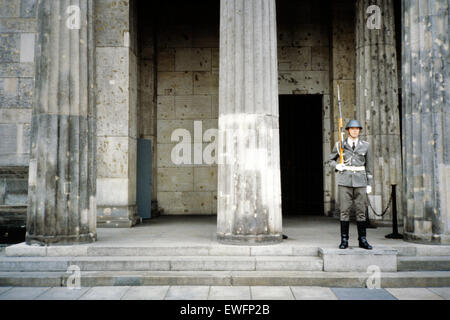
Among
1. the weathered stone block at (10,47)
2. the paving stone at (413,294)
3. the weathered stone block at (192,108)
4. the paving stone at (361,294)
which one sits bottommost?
the paving stone at (413,294)

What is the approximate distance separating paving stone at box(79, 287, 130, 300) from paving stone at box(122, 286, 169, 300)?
0.39 feet

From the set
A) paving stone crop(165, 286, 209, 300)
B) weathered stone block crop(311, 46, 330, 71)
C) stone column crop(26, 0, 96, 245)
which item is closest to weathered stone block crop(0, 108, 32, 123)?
stone column crop(26, 0, 96, 245)

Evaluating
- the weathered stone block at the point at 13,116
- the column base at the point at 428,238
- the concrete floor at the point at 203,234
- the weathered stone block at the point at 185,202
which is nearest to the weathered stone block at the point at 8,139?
the weathered stone block at the point at 13,116

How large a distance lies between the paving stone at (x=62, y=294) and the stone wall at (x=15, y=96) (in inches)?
244

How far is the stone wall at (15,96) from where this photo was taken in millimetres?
12648

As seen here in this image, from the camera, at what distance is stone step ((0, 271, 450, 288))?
7441mm

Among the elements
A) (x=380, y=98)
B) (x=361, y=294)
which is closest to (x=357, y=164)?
(x=361, y=294)

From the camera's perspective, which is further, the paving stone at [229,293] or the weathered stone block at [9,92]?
the weathered stone block at [9,92]

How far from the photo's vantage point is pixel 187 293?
701 cm

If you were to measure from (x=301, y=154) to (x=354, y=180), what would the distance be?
8.22 metres

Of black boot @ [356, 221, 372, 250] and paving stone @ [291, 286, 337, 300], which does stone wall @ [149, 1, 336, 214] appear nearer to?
black boot @ [356, 221, 372, 250]

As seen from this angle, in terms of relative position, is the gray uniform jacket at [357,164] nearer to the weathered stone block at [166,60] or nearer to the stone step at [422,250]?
the stone step at [422,250]

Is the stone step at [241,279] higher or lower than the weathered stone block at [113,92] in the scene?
lower
